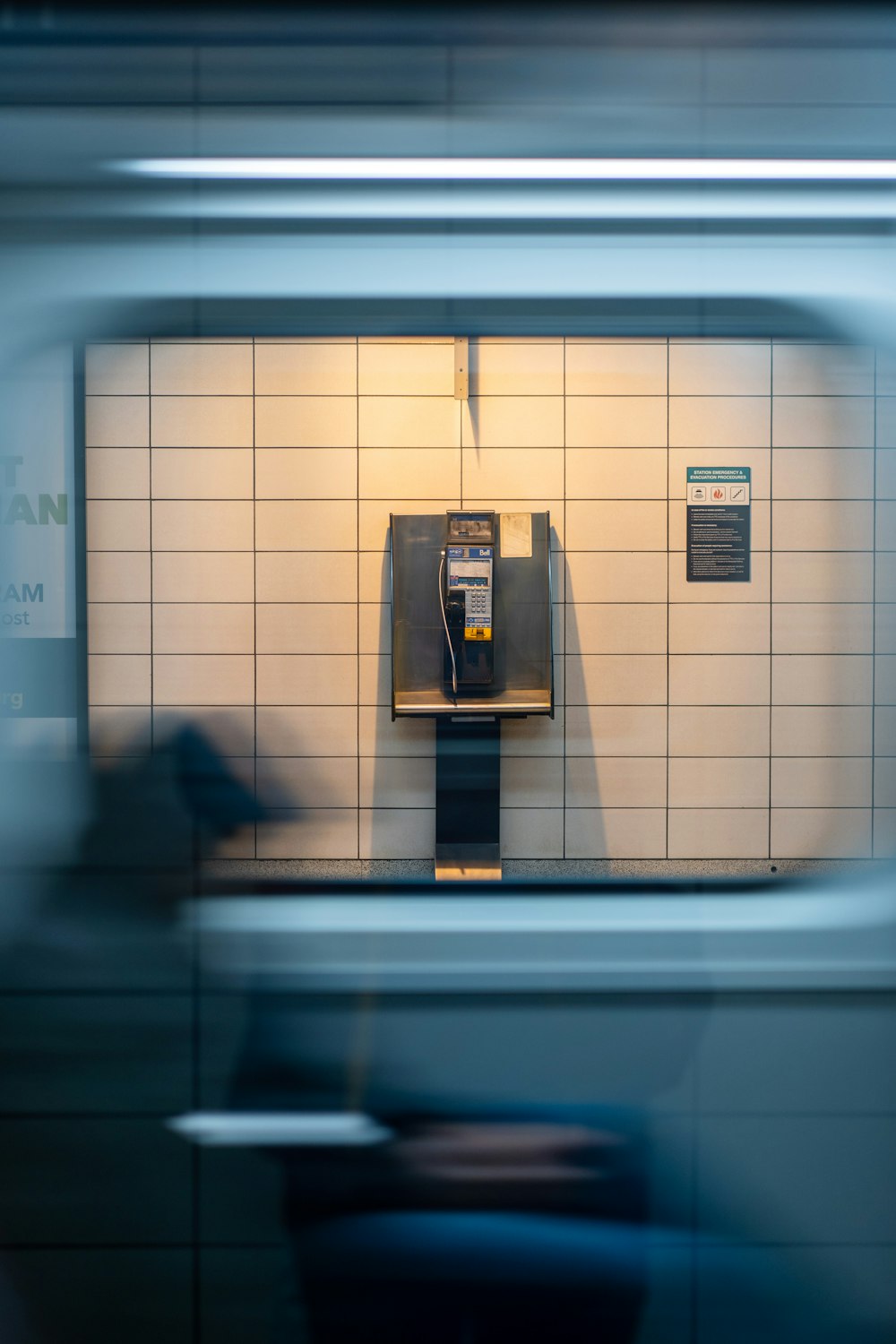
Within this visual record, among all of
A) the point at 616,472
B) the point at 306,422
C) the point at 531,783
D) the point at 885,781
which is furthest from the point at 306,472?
the point at 885,781

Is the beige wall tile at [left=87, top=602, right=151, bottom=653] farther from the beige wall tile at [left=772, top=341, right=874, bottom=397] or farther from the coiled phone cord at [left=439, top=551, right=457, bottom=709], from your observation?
the beige wall tile at [left=772, top=341, right=874, bottom=397]

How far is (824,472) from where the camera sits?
1.29 m

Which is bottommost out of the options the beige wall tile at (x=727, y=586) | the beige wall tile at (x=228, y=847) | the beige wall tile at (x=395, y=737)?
the beige wall tile at (x=228, y=847)

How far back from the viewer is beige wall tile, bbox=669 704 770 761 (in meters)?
1.30

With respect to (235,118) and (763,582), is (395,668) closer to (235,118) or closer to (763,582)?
(763,582)

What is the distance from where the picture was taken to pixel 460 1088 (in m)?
1.27

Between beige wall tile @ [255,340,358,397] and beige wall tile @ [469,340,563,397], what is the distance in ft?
0.54

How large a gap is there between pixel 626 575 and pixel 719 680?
181 millimetres

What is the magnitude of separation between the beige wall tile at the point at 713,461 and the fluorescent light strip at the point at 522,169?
34 cm

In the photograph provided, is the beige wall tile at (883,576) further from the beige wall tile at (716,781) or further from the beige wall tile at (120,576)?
the beige wall tile at (120,576)

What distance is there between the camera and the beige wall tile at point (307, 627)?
1.30m

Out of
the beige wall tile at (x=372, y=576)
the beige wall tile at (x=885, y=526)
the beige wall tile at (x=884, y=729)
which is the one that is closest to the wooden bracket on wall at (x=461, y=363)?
the beige wall tile at (x=372, y=576)

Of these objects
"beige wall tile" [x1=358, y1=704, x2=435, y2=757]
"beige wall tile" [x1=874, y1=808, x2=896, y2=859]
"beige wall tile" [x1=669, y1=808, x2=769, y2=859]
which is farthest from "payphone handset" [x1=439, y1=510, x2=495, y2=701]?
"beige wall tile" [x1=874, y1=808, x2=896, y2=859]

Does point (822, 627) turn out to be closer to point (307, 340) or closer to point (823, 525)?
point (823, 525)
